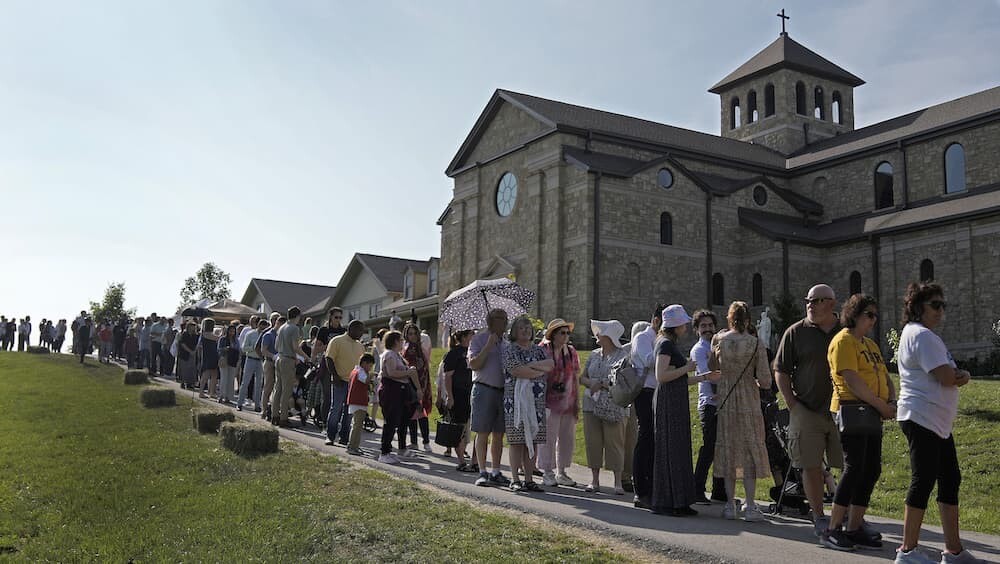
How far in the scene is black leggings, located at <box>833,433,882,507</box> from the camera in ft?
22.5

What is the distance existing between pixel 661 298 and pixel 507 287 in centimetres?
2456

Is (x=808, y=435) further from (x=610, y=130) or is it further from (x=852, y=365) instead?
(x=610, y=130)

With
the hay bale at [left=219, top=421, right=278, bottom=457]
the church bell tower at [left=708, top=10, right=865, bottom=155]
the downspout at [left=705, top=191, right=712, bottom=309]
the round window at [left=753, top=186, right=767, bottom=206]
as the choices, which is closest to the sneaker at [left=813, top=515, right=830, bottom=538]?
the hay bale at [left=219, top=421, right=278, bottom=457]

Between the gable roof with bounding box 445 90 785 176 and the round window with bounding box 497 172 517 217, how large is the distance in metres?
1.50

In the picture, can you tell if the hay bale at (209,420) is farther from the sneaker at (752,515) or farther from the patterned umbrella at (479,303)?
the sneaker at (752,515)

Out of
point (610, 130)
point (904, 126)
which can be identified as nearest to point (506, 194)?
point (610, 130)

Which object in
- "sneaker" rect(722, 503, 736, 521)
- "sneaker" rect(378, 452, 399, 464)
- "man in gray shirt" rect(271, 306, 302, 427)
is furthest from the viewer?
"man in gray shirt" rect(271, 306, 302, 427)

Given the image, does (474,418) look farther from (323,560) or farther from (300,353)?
(300,353)

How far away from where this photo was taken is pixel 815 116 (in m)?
48.8

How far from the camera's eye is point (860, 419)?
6.90 m

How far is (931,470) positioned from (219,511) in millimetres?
6029

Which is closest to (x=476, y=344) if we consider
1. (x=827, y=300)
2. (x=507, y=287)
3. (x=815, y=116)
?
(x=507, y=287)

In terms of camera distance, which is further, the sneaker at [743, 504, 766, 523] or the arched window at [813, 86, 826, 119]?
the arched window at [813, 86, 826, 119]

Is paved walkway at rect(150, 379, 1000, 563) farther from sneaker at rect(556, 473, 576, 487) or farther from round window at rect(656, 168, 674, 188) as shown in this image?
round window at rect(656, 168, 674, 188)
